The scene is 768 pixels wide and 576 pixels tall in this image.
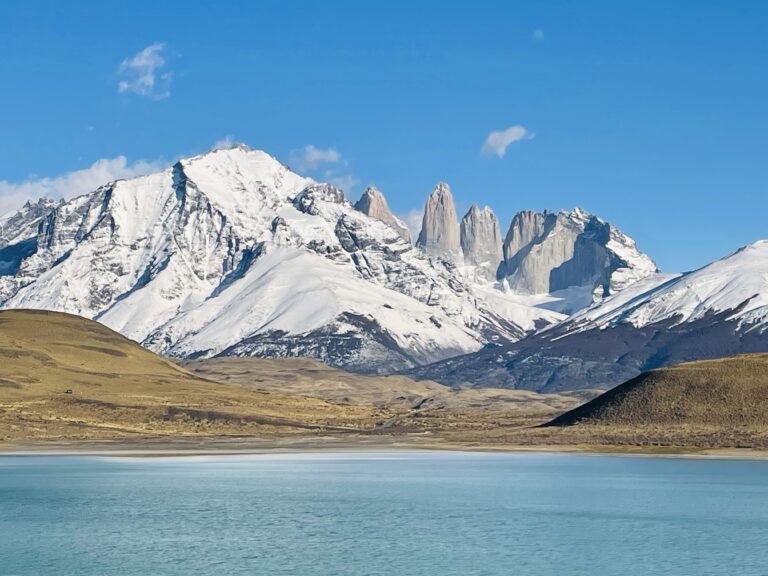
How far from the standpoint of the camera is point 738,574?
66812 mm

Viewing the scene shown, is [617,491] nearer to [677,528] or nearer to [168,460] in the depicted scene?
[677,528]

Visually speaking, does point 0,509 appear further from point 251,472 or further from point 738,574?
point 738,574

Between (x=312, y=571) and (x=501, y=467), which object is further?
(x=501, y=467)

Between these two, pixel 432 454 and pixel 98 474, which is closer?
pixel 98 474

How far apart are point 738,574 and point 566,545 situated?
47.0 feet

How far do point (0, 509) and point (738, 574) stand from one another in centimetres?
6349

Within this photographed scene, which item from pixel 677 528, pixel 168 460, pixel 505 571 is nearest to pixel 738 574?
pixel 505 571

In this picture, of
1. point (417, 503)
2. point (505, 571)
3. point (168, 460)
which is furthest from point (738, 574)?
point (168, 460)

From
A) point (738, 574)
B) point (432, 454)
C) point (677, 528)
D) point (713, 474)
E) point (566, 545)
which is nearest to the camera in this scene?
point (738, 574)

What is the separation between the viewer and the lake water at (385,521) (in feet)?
Result: 234

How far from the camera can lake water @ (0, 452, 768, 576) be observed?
71312 millimetres

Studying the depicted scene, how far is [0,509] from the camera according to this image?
10125 cm

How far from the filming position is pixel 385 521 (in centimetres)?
9162

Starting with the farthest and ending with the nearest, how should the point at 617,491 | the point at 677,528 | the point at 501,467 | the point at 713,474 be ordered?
the point at 501,467
the point at 713,474
the point at 617,491
the point at 677,528
